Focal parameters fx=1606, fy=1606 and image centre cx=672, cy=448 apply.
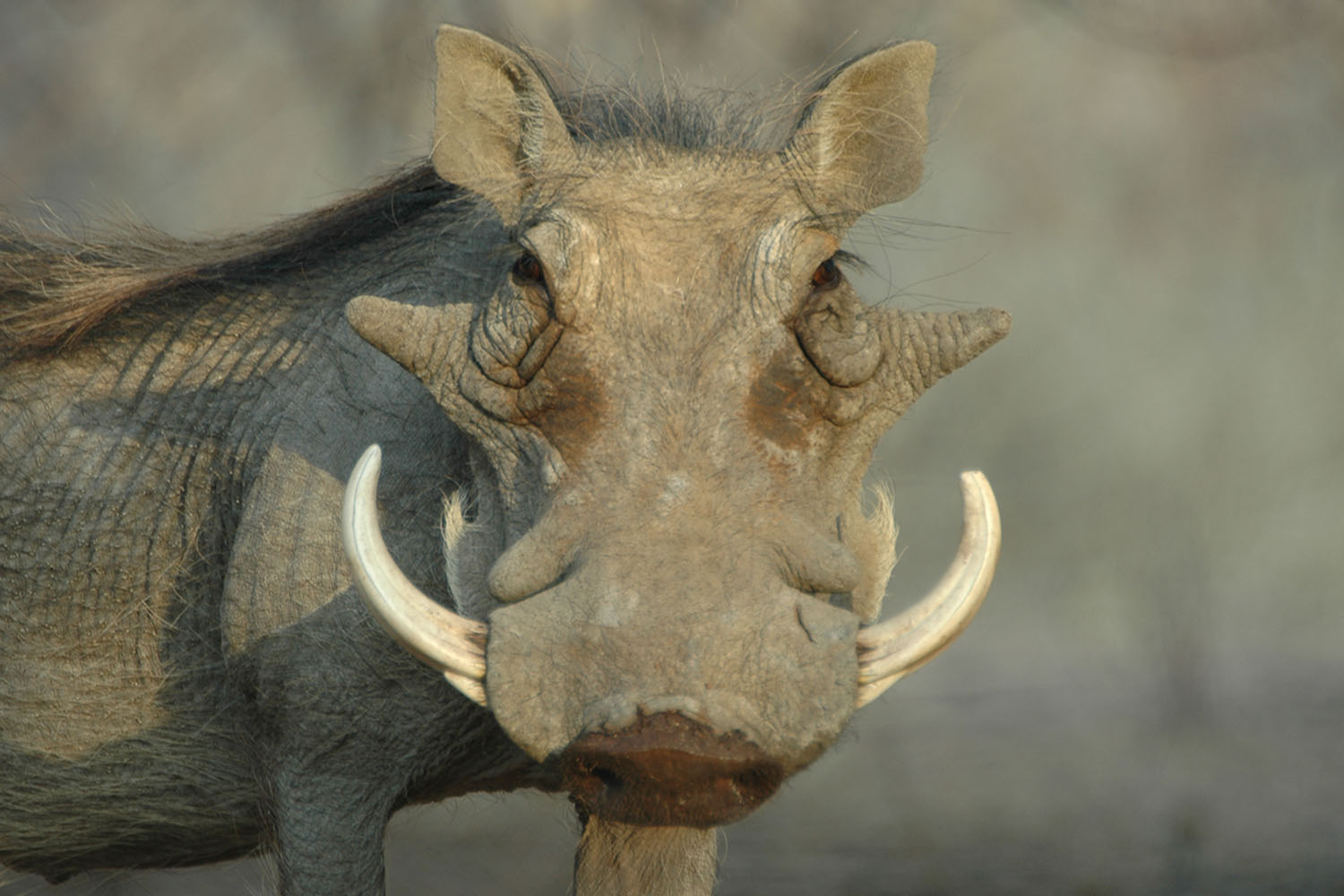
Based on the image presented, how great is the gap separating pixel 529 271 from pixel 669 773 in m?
0.86

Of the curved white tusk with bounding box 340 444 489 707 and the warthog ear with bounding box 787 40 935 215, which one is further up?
the warthog ear with bounding box 787 40 935 215

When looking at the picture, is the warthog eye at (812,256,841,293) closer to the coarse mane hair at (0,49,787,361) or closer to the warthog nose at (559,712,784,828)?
the coarse mane hair at (0,49,787,361)

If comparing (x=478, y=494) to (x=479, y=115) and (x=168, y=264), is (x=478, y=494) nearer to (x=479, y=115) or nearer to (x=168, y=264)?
(x=479, y=115)

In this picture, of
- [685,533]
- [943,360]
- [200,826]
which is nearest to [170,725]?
[200,826]

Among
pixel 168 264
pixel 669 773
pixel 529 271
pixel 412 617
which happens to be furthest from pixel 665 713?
pixel 168 264

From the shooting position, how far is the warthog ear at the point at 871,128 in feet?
8.43

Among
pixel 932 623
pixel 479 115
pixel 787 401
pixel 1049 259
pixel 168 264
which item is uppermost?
pixel 479 115

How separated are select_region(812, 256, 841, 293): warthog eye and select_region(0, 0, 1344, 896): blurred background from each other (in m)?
3.57

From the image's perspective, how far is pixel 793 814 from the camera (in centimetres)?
582

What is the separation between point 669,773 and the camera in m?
1.87

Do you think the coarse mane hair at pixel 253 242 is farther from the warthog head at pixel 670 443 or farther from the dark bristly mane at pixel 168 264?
the warthog head at pixel 670 443

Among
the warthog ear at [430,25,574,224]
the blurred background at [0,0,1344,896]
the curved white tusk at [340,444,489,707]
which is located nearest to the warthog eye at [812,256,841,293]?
the warthog ear at [430,25,574,224]

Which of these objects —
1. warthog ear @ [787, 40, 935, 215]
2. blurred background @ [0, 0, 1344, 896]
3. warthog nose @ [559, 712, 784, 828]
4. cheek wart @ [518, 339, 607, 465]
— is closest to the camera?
warthog nose @ [559, 712, 784, 828]

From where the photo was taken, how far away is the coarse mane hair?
270cm
